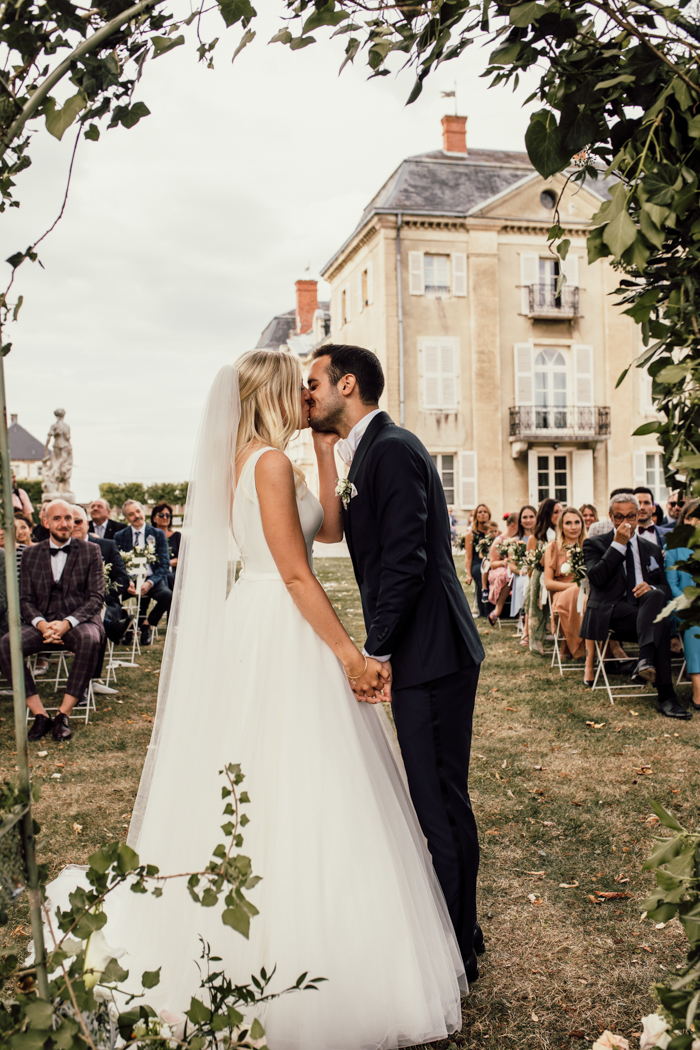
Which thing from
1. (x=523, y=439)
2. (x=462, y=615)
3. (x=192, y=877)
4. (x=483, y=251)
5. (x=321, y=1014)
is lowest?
(x=321, y=1014)

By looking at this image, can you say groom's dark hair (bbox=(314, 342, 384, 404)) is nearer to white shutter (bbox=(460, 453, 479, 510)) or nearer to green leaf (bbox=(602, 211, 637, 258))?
green leaf (bbox=(602, 211, 637, 258))

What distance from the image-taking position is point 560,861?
4.06 metres

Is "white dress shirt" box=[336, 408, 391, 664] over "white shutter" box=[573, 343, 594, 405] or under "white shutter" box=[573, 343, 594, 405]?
under

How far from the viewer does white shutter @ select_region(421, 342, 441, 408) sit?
89.6 ft

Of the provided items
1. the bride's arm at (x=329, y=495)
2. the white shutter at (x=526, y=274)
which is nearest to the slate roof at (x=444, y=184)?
the white shutter at (x=526, y=274)

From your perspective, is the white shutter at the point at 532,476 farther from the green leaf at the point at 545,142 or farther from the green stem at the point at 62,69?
the green stem at the point at 62,69

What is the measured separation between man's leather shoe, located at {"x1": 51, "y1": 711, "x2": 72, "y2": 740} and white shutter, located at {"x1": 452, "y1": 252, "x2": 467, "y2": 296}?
23575 millimetres

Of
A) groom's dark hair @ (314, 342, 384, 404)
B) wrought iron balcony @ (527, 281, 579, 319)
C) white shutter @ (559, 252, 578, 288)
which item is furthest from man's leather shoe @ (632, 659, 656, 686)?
white shutter @ (559, 252, 578, 288)

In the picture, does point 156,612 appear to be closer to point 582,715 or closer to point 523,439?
point 582,715

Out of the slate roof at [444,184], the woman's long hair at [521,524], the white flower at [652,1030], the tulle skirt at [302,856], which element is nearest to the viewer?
the white flower at [652,1030]

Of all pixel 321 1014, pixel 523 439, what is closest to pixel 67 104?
pixel 321 1014

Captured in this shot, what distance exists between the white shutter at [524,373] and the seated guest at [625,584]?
831 inches

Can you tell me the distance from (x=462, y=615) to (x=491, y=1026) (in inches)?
54.3

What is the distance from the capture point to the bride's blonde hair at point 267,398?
9.98 ft
